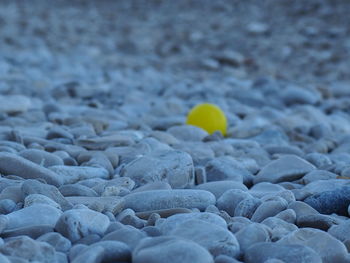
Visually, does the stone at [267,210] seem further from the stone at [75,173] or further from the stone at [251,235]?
the stone at [75,173]

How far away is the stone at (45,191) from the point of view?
1806 millimetres

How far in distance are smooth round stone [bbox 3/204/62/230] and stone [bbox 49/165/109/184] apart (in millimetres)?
459

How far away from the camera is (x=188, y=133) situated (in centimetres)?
312

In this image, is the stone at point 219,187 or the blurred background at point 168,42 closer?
the stone at point 219,187

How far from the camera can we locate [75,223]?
1.57 m

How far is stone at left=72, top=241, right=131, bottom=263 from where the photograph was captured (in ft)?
4.48

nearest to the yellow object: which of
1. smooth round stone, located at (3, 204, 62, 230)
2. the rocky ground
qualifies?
the rocky ground

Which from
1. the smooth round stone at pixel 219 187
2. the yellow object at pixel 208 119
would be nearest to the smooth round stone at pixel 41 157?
the smooth round stone at pixel 219 187

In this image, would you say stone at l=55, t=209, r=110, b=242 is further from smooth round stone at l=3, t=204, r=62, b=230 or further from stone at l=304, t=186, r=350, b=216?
stone at l=304, t=186, r=350, b=216

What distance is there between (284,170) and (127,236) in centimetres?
102

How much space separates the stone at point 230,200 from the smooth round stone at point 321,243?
0.34 metres

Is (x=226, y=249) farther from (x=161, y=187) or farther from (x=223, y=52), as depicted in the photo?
(x=223, y=52)

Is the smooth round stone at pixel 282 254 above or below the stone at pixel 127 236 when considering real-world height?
below

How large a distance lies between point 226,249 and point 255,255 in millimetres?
70
